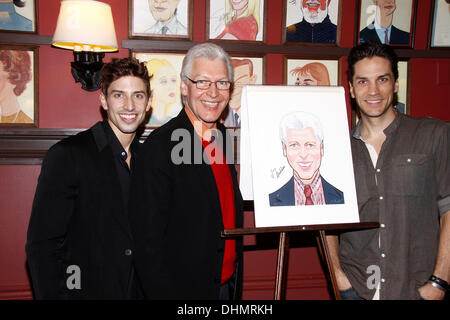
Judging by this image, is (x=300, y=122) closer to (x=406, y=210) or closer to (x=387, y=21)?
(x=406, y=210)

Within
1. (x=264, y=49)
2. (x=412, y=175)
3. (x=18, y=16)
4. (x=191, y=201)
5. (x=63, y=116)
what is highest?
(x=18, y=16)

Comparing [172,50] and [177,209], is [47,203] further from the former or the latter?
[172,50]

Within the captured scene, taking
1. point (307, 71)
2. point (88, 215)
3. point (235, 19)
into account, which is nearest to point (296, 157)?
point (88, 215)

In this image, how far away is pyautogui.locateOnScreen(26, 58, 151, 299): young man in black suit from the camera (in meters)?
1.74

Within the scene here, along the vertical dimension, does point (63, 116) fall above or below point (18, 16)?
below

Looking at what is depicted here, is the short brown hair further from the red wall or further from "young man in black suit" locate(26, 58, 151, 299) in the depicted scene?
the red wall

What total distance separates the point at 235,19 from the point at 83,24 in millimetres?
1086

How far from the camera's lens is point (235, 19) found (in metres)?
2.93

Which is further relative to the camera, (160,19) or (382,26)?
(382,26)

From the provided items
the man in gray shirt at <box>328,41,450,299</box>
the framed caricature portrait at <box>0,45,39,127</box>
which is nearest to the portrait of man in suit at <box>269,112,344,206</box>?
the man in gray shirt at <box>328,41,450,299</box>

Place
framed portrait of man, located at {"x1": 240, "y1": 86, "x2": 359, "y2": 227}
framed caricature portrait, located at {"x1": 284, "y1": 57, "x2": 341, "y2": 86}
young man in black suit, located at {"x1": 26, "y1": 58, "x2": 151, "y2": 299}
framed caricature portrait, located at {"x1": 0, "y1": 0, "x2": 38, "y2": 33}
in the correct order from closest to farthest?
young man in black suit, located at {"x1": 26, "y1": 58, "x2": 151, "y2": 299} < framed portrait of man, located at {"x1": 240, "y1": 86, "x2": 359, "y2": 227} < framed caricature portrait, located at {"x1": 0, "y1": 0, "x2": 38, "y2": 33} < framed caricature portrait, located at {"x1": 284, "y1": 57, "x2": 341, "y2": 86}

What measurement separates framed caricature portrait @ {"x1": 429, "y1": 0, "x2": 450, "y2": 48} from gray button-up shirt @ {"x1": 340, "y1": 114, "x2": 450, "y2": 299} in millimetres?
1537

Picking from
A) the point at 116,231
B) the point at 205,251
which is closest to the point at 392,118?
the point at 205,251
